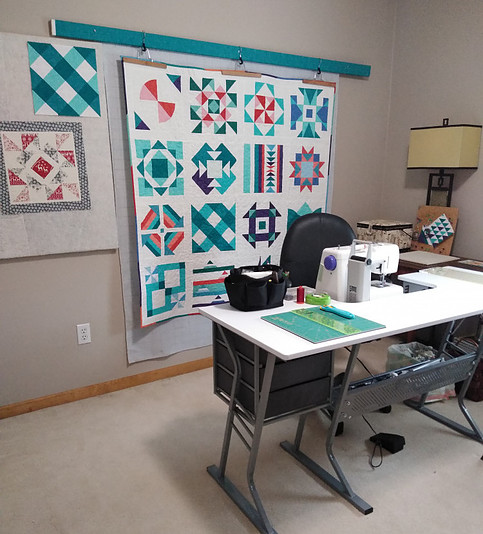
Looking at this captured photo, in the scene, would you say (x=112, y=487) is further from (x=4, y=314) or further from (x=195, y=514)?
(x=4, y=314)

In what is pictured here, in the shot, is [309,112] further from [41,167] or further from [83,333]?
[83,333]

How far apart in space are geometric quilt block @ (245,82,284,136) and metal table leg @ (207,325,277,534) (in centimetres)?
163

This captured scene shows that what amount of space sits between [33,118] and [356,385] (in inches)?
80.4

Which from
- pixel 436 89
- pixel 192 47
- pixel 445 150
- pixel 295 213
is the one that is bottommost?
pixel 295 213

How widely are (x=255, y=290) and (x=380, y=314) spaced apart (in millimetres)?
A: 528

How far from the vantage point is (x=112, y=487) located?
1988 millimetres

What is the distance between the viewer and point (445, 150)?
3.01m

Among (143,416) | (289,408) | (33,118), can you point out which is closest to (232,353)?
(289,408)

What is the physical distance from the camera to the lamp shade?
2.95 meters

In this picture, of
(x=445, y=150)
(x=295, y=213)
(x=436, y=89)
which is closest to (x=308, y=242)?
(x=295, y=213)

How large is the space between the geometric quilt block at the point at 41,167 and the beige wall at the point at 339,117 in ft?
1.05

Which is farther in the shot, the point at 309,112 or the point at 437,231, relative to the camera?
the point at 437,231

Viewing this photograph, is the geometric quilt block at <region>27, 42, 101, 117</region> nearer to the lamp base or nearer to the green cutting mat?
the green cutting mat

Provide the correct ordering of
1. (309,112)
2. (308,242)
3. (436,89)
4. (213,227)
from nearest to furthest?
1. (308,242)
2. (213,227)
3. (309,112)
4. (436,89)
